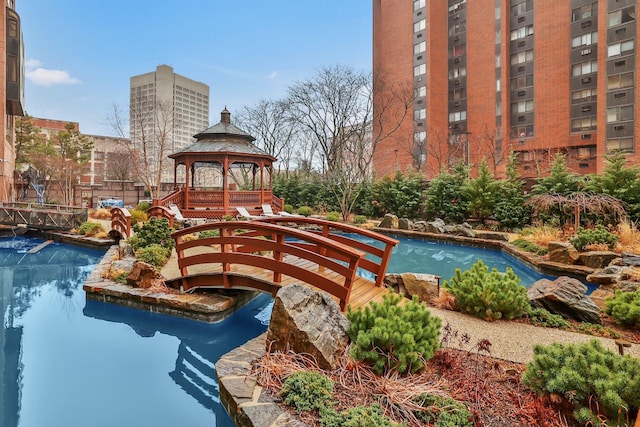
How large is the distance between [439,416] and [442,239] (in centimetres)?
1136

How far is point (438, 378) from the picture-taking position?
2.92 metres

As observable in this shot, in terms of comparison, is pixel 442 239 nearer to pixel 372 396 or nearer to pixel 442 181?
pixel 442 181

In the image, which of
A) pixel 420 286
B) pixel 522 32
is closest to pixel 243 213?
pixel 420 286

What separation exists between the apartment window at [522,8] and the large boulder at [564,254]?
29319 millimetres

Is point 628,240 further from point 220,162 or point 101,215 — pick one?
point 101,215

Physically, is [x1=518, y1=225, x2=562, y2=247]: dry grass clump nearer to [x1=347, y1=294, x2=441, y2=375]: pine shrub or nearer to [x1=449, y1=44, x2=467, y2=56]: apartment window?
[x1=347, y1=294, x2=441, y2=375]: pine shrub

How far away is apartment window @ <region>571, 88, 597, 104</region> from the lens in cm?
2583

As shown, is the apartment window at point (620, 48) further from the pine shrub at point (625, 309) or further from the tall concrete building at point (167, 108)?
the tall concrete building at point (167, 108)

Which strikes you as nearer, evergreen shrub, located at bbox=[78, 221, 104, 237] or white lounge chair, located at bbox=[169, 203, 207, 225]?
evergreen shrub, located at bbox=[78, 221, 104, 237]

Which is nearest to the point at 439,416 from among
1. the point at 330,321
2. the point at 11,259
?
the point at 330,321

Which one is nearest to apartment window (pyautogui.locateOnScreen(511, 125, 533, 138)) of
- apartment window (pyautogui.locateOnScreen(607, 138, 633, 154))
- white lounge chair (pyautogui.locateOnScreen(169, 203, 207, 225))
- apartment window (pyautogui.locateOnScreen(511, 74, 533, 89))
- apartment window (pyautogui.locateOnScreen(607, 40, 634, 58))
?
apartment window (pyautogui.locateOnScreen(511, 74, 533, 89))

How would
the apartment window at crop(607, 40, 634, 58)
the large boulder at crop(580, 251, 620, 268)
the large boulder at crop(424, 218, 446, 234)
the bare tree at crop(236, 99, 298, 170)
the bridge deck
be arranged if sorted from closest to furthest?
the bridge deck, the large boulder at crop(580, 251, 620, 268), the large boulder at crop(424, 218, 446, 234), the apartment window at crop(607, 40, 634, 58), the bare tree at crop(236, 99, 298, 170)

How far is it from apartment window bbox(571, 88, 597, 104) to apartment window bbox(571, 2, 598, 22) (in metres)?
5.37

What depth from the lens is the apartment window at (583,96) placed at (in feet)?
84.7
